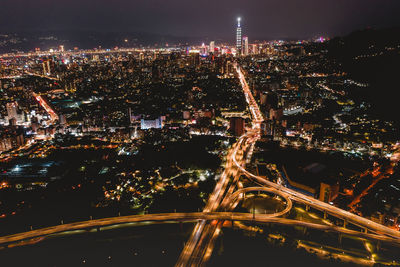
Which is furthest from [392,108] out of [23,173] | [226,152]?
[23,173]

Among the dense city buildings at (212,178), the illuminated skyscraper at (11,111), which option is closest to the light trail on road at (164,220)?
the dense city buildings at (212,178)

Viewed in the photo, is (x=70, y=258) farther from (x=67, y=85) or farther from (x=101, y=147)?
(x=67, y=85)

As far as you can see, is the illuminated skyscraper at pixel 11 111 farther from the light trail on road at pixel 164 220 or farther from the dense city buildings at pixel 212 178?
the light trail on road at pixel 164 220

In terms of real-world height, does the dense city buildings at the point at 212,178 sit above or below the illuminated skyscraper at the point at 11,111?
below

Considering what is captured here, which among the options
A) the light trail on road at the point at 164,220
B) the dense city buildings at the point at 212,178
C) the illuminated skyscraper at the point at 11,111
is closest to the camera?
the dense city buildings at the point at 212,178

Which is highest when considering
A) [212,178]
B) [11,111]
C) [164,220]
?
[11,111]

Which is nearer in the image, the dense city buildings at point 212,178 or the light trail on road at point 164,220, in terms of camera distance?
the dense city buildings at point 212,178

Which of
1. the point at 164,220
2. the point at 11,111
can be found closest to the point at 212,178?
the point at 164,220

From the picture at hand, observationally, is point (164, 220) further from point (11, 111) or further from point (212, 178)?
point (11, 111)

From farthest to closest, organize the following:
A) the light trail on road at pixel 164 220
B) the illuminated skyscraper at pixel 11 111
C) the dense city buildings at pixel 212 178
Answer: the illuminated skyscraper at pixel 11 111 → the light trail on road at pixel 164 220 → the dense city buildings at pixel 212 178
